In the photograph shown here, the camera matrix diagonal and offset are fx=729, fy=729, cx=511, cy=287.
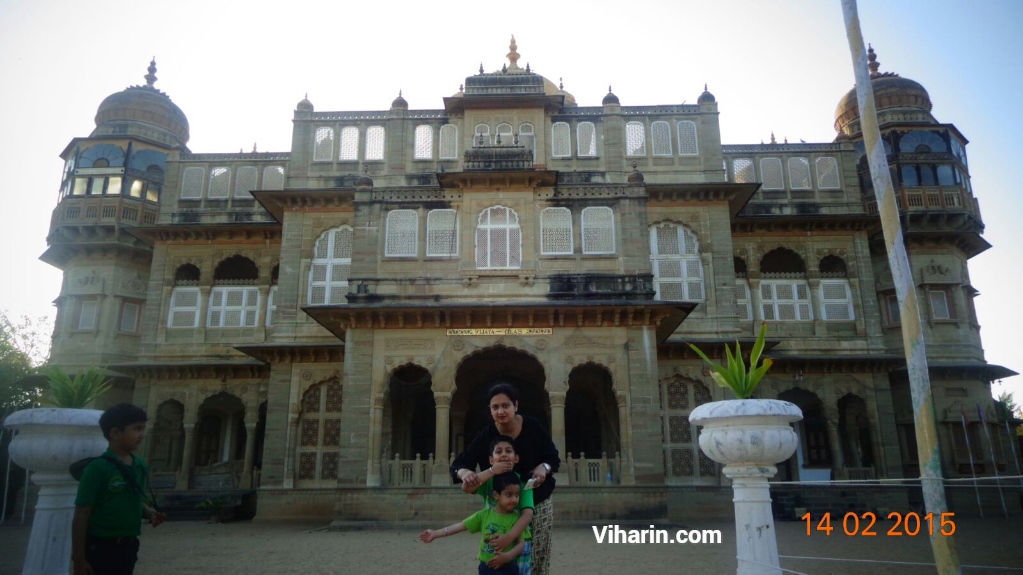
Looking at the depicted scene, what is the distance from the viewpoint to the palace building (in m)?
18.2

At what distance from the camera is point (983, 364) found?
938 inches

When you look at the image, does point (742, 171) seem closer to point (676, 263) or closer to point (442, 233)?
point (676, 263)

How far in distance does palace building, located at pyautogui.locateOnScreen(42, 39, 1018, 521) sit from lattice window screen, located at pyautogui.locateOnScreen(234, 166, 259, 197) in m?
0.11

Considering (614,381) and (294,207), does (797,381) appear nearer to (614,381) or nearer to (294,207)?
(614,381)

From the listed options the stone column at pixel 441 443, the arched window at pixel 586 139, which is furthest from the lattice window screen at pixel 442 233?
the arched window at pixel 586 139

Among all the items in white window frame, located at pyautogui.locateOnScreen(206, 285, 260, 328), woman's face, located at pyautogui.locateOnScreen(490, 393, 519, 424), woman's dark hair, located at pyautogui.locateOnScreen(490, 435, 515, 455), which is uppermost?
white window frame, located at pyautogui.locateOnScreen(206, 285, 260, 328)

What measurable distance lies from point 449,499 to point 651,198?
467 inches

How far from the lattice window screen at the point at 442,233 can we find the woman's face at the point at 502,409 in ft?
48.2

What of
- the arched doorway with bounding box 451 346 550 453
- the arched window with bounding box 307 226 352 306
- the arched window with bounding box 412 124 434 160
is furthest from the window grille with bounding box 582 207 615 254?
the arched window with bounding box 307 226 352 306

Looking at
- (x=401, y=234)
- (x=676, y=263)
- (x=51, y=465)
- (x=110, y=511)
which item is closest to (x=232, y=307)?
(x=401, y=234)

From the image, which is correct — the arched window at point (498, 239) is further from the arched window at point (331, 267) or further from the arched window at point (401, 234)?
the arched window at point (331, 267)

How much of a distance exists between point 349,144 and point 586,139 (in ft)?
26.2

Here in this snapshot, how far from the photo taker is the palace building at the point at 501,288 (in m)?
18.2

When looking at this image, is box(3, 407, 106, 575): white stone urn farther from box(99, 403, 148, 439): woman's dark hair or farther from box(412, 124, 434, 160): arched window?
box(412, 124, 434, 160): arched window
